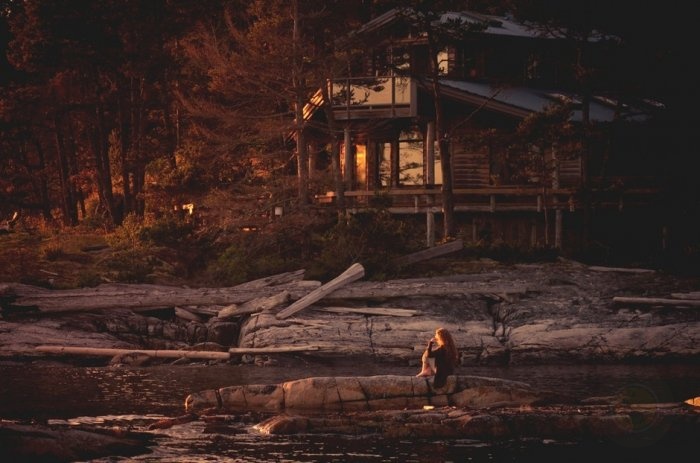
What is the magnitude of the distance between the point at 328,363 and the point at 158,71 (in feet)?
96.2

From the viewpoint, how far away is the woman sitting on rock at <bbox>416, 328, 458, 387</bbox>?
18.9m

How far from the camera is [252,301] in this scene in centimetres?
2886

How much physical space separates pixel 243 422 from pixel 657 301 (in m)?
13.1

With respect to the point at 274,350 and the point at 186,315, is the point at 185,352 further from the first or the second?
the point at 186,315

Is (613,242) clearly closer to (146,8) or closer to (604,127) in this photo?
(604,127)

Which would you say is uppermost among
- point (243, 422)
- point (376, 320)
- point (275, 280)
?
point (275, 280)

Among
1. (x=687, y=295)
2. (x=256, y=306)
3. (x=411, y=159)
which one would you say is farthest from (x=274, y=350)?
A: (x=411, y=159)

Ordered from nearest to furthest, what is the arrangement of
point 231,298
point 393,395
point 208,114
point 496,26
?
point 393,395, point 231,298, point 208,114, point 496,26

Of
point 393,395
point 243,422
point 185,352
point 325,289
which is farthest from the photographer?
point 325,289

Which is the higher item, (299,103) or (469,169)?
(299,103)

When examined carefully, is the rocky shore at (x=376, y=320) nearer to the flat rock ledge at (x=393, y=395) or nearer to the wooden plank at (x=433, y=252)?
the wooden plank at (x=433, y=252)

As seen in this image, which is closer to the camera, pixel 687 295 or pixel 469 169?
pixel 687 295

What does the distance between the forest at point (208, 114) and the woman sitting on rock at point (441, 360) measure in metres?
11.4

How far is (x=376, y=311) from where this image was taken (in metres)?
27.9
